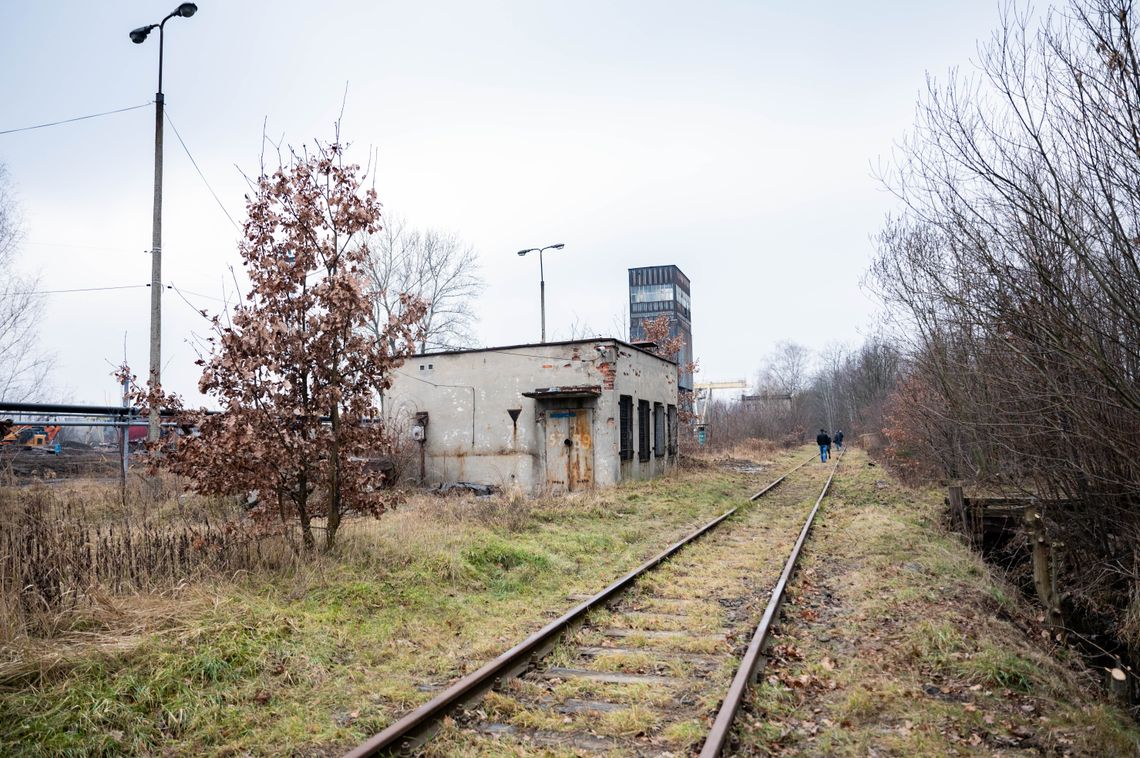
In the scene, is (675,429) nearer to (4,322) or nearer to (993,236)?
(993,236)

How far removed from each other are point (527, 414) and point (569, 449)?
149 centimetres

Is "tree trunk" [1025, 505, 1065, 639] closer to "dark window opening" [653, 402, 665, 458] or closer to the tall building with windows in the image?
"dark window opening" [653, 402, 665, 458]

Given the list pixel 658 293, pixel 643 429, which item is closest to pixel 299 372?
pixel 643 429

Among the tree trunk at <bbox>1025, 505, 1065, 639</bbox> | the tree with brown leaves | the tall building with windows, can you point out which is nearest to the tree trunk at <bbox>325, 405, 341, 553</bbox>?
the tree with brown leaves

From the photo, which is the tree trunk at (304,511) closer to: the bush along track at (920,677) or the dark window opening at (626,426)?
the bush along track at (920,677)

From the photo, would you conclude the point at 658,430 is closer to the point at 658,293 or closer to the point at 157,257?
the point at 157,257

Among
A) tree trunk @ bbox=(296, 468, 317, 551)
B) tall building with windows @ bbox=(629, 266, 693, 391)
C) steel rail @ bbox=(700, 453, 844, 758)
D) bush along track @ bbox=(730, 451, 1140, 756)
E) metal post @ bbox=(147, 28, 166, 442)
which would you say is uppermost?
tall building with windows @ bbox=(629, 266, 693, 391)

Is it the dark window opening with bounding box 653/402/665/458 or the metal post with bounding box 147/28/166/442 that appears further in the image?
the dark window opening with bounding box 653/402/665/458

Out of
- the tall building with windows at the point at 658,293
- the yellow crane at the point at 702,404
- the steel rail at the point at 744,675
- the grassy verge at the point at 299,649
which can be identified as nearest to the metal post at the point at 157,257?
the grassy verge at the point at 299,649

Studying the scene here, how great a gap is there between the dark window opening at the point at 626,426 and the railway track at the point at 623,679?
10665 mm

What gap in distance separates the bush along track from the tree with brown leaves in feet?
17.6

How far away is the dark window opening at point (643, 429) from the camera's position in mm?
21922

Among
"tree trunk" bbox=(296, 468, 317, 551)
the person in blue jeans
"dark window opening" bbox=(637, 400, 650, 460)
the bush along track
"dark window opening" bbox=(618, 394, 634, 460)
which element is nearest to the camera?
the bush along track

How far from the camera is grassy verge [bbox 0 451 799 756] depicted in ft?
15.4
